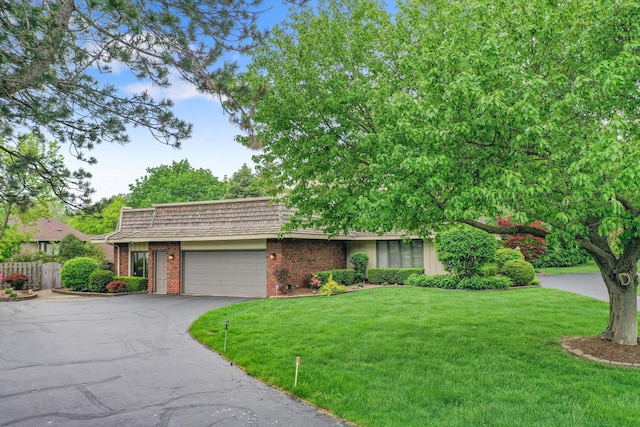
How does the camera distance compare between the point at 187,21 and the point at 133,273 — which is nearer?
the point at 187,21

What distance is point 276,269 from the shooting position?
1878 cm

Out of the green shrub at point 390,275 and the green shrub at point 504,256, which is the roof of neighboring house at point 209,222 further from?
the green shrub at point 504,256

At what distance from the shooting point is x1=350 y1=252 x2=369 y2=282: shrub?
73.4 ft

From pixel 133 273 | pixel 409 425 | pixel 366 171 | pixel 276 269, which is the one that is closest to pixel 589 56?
pixel 366 171

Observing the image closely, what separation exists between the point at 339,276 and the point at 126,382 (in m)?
13.9

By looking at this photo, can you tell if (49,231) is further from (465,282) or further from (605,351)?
(605,351)

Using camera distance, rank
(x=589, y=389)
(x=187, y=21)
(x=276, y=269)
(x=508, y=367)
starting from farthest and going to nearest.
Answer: (x=276, y=269)
(x=508, y=367)
(x=589, y=389)
(x=187, y=21)

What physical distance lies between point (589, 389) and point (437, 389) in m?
2.25

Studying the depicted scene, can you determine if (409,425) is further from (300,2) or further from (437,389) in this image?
(300,2)

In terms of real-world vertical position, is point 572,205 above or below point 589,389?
above

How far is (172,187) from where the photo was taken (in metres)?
49.4

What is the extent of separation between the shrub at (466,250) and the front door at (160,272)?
13.2 meters

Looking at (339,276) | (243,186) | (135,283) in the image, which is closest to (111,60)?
(339,276)

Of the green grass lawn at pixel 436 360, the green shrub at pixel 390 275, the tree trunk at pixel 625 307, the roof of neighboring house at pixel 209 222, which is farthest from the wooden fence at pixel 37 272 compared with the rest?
the tree trunk at pixel 625 307
